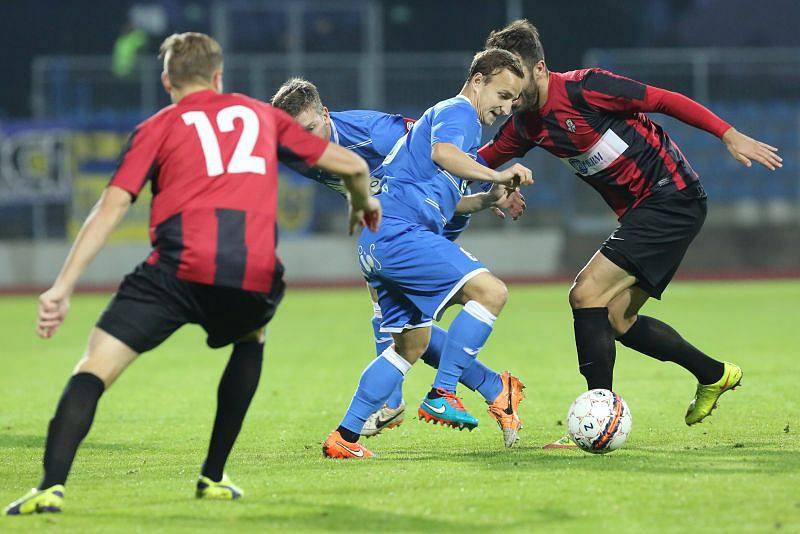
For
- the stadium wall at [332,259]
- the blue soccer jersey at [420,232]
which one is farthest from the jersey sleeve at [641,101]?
the stadium wall at [332,259]

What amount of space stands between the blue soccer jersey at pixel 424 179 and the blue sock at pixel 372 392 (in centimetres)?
76

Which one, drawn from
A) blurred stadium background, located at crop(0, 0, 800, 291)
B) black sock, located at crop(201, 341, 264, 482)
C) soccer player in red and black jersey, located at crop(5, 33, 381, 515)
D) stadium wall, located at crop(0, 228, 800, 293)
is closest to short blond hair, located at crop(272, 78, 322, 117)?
soccer player in red and black jersey, located at crop(5, 33, 381, 515)

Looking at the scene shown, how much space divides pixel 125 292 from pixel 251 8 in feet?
68.8

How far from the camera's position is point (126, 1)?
92.1 feet

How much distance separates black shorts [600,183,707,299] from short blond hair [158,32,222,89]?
2.60m

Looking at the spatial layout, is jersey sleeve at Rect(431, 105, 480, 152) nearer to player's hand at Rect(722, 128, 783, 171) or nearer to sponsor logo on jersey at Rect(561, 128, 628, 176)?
sponsor logo on jersey at Rect(561, 128, 628, 176)

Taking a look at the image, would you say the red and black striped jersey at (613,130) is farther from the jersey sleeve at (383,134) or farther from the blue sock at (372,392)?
the blue sock at (372,392)

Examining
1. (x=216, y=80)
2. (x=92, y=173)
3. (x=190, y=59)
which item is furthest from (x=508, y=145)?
(x=92, y=173)

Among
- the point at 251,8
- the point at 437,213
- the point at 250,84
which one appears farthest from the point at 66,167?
the point at 437,213

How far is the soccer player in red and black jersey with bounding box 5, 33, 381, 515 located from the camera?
4832 mm

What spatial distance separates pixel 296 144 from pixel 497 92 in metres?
1.59

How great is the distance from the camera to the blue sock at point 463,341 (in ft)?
20.6

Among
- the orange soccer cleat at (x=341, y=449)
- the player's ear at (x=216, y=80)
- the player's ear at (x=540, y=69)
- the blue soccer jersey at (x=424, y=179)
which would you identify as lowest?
A: the orange soccer cleat at (x=341, y=449)

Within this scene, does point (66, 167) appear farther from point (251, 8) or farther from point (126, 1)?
point (126, 1)
